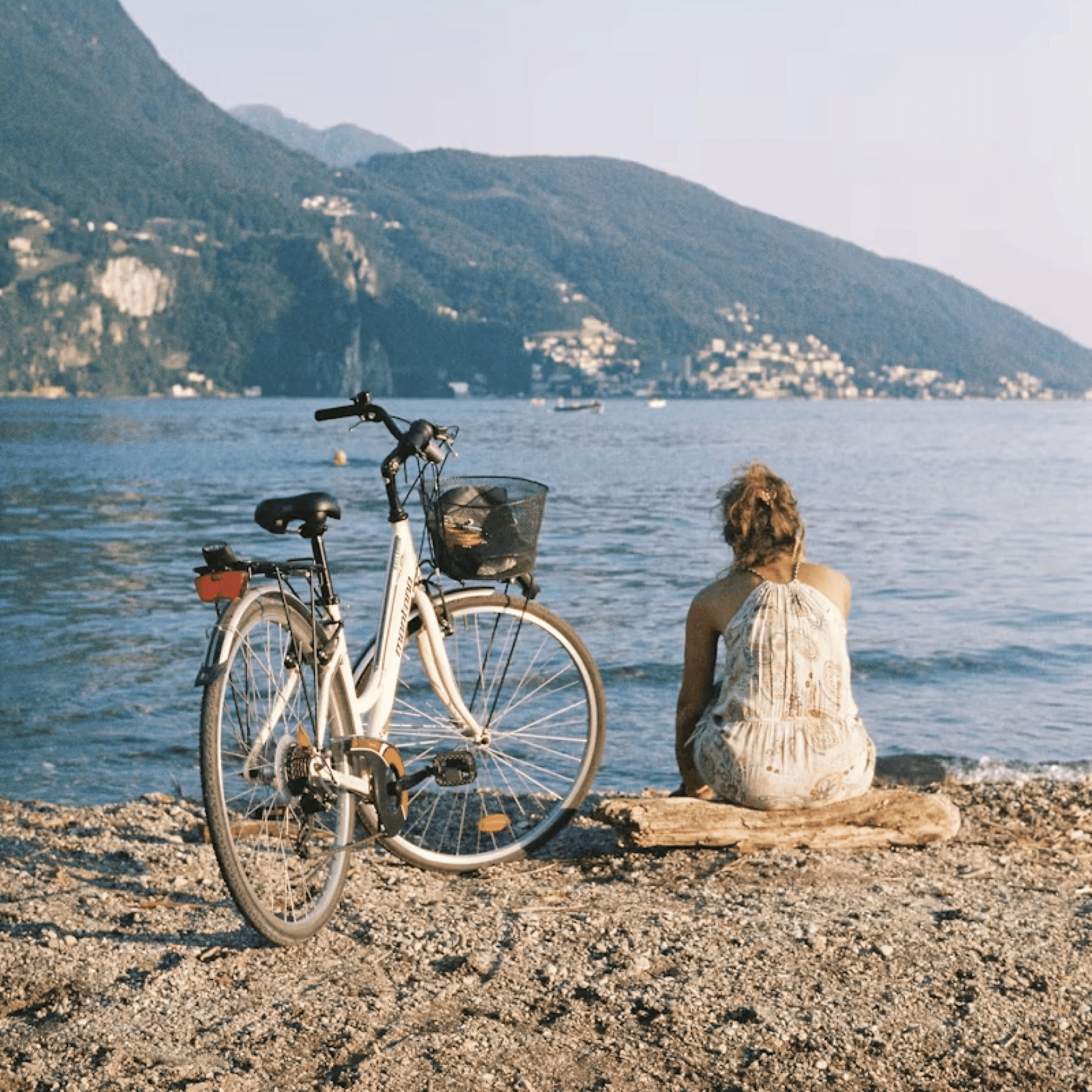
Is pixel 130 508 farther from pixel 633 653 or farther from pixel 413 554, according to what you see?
pixel 413 554

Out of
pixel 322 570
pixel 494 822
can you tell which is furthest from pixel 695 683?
pixel 322 570

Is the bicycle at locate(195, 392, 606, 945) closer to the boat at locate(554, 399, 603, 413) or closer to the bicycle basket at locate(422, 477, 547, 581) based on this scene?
the bicycle basket at locate(422, 477, 547, 581)

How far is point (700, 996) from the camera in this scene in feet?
12.0

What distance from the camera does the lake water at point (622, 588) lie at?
9961mm

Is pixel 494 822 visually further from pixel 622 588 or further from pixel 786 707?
pixel 622 588

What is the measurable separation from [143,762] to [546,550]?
14754mm

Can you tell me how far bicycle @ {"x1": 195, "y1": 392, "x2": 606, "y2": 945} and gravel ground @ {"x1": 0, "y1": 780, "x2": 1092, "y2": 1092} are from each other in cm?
22

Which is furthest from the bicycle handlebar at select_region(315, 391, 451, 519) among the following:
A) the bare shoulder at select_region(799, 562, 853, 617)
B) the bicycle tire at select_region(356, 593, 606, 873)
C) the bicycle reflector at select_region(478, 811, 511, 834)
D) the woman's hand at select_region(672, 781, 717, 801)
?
the woman's hand at select_region(672, 781, 717, 801)

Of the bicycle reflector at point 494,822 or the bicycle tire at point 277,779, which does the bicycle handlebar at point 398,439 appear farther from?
the bicycle reflector at point 494,822

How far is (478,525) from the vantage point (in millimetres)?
4766

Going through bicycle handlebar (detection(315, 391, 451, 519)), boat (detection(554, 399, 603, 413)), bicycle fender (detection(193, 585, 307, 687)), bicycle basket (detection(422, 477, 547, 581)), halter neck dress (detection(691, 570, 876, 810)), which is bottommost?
halter neck dress (detection(691, 570, 876, 810))

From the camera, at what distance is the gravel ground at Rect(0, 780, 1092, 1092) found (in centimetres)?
331

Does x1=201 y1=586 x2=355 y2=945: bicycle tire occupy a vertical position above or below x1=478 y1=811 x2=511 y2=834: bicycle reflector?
above

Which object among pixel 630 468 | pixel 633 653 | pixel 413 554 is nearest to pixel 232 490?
pixel 630 468
